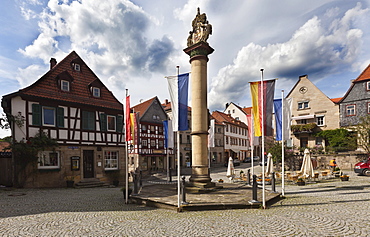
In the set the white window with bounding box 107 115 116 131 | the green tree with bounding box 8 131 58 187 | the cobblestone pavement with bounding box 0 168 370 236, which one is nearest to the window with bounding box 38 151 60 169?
the green tree with bounding box 8 131 58 187

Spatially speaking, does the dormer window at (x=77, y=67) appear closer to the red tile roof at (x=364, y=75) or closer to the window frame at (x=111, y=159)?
the window frame at (x=111, y=159)

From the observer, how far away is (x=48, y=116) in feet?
62.6

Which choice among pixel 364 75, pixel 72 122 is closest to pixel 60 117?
pixel 72 122

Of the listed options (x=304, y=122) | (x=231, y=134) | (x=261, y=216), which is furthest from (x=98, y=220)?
(x=231, y=134)

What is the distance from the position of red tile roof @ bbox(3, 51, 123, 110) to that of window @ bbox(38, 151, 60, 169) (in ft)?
13.4

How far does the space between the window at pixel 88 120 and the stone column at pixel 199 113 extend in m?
12.2

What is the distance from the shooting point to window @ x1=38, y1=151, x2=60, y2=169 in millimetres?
18312

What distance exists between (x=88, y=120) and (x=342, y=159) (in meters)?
27.0

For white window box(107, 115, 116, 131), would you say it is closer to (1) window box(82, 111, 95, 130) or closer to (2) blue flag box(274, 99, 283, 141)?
(1) window box(82, 111, 95, 130)

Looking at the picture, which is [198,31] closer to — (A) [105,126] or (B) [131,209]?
(B) [131,209]

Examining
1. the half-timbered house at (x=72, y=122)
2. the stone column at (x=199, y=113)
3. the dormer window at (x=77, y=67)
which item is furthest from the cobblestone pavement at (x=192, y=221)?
the dormer window at (x=77, y=67)

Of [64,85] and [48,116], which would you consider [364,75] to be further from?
[48,116]

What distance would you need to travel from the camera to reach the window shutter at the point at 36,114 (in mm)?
18109

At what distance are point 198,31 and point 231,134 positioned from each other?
43.2 meters
